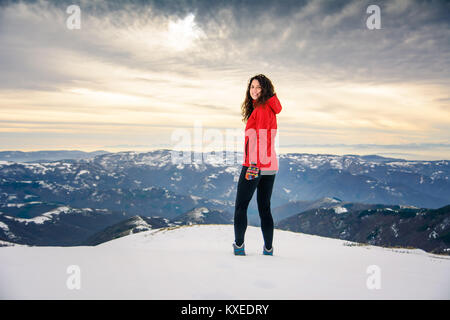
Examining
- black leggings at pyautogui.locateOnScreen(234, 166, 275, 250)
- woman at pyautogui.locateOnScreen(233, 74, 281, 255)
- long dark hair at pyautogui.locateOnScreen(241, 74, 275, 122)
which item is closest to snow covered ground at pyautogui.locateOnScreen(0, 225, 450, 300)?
black leggings at pyautogui.locateOnScreen(234, 166, 275, 250)

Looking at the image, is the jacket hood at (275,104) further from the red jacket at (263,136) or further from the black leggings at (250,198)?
the black leggings at (250,198)

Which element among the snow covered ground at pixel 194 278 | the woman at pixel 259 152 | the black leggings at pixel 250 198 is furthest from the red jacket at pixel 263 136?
the snow covered ground at pixel 194 278

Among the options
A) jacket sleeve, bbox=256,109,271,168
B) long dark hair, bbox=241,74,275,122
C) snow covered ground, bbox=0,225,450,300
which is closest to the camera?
snow covered ground, bbox=0,225,450,300

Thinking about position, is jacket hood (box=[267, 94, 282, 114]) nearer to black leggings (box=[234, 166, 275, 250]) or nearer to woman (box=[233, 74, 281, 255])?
woman (box=[233, 74, 281, 255])

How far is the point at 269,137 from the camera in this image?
249 inches

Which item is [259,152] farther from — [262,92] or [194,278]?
[194,278]

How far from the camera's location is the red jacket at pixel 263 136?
622 centimetres

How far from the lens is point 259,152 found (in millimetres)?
6203

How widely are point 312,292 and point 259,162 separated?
297 cm

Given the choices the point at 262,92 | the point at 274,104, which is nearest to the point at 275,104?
the point at 274,104

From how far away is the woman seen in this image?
6.23 metres
